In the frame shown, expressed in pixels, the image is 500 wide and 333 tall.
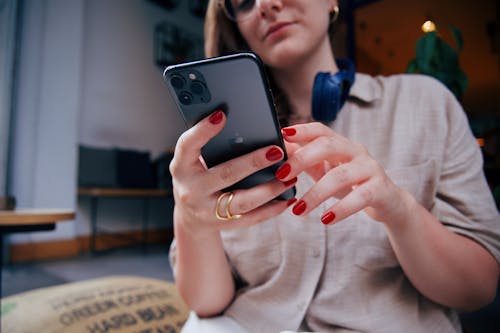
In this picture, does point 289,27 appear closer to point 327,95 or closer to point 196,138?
point 327,95

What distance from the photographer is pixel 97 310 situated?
0.83 metres

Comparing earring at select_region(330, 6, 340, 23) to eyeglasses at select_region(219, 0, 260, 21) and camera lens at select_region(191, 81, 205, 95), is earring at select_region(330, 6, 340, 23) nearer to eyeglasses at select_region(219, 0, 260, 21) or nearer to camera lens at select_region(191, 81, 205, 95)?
eyeglasses at select_region(219, 0, 260, 21)

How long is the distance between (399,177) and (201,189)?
0.98 ft

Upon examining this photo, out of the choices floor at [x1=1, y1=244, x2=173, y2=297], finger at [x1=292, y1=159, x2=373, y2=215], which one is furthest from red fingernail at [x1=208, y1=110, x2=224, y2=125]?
floor at [x1=1, y1=244, x2=173, y2=297]

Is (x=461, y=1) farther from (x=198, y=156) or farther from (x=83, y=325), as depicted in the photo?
(x=83, y=325)

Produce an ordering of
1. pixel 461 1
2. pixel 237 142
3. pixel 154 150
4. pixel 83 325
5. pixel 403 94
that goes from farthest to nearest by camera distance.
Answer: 1. pixel 154 150
2. pixel 83 325
3. pixel 403 94
4. pixel 461 1
5. pixel 237 142

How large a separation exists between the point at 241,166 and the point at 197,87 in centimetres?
8

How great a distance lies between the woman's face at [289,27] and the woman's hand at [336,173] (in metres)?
0.19

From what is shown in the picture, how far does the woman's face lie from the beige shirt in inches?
5.0

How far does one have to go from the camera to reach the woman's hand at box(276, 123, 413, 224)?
12.0 inches

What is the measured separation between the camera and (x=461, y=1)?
0.42m

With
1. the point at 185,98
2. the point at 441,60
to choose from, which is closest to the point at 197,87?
the point at 185,98

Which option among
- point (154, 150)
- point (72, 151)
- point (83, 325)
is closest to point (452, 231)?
point (83, 325)

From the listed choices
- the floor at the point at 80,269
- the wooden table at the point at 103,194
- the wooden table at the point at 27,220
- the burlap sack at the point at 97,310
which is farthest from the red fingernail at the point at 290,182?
the wooden table at the point at 103,194
